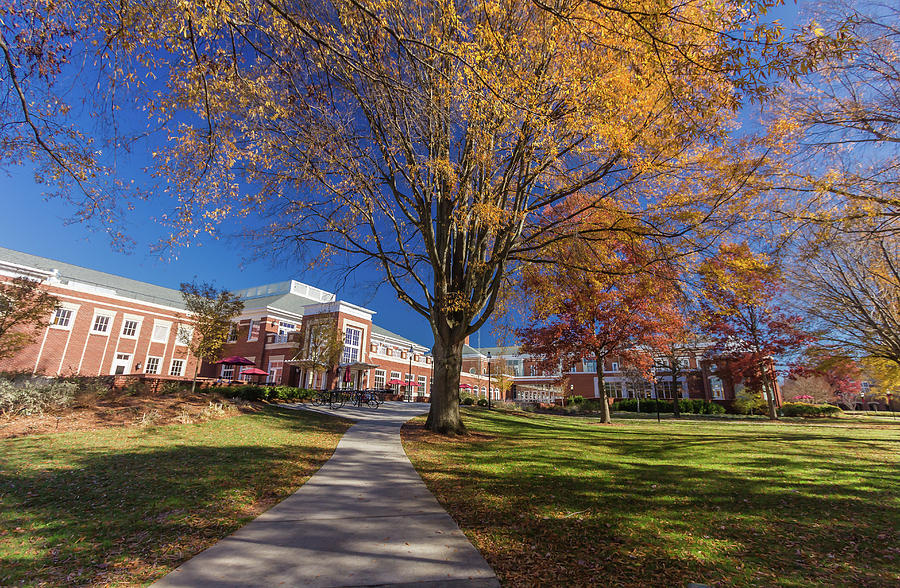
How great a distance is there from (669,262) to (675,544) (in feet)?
25.2

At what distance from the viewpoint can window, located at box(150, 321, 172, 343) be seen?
36906mm

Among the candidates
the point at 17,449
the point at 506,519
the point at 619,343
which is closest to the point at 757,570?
the point at 506,519

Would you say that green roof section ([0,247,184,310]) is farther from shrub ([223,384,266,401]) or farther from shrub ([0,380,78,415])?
shrub ([0,380,78,415])

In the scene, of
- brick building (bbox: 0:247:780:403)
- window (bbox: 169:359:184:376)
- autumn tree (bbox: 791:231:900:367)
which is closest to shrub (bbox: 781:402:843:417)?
brick building (bbox: 0:247:780:403)

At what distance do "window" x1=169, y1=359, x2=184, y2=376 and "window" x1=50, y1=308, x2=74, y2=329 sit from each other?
9.10m

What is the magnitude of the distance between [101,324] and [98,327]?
0.35m

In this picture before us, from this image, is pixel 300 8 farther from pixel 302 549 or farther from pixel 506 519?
pixel 506 519

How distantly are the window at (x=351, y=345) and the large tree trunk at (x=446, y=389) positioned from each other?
2839 centimetres

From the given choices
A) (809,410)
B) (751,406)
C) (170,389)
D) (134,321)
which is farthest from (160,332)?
(809,410)

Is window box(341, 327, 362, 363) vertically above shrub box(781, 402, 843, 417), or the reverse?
window box(341, 327, 362, 363)

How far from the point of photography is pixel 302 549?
11.9ft

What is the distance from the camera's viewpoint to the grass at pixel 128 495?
133 inches

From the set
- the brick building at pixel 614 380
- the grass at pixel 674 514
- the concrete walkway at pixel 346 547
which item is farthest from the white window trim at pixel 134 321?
the concrete walkway at pixel 346 547

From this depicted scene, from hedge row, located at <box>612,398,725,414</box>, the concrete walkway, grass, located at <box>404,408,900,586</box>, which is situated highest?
hedge row, located at <box>612,398,725,414</box>
